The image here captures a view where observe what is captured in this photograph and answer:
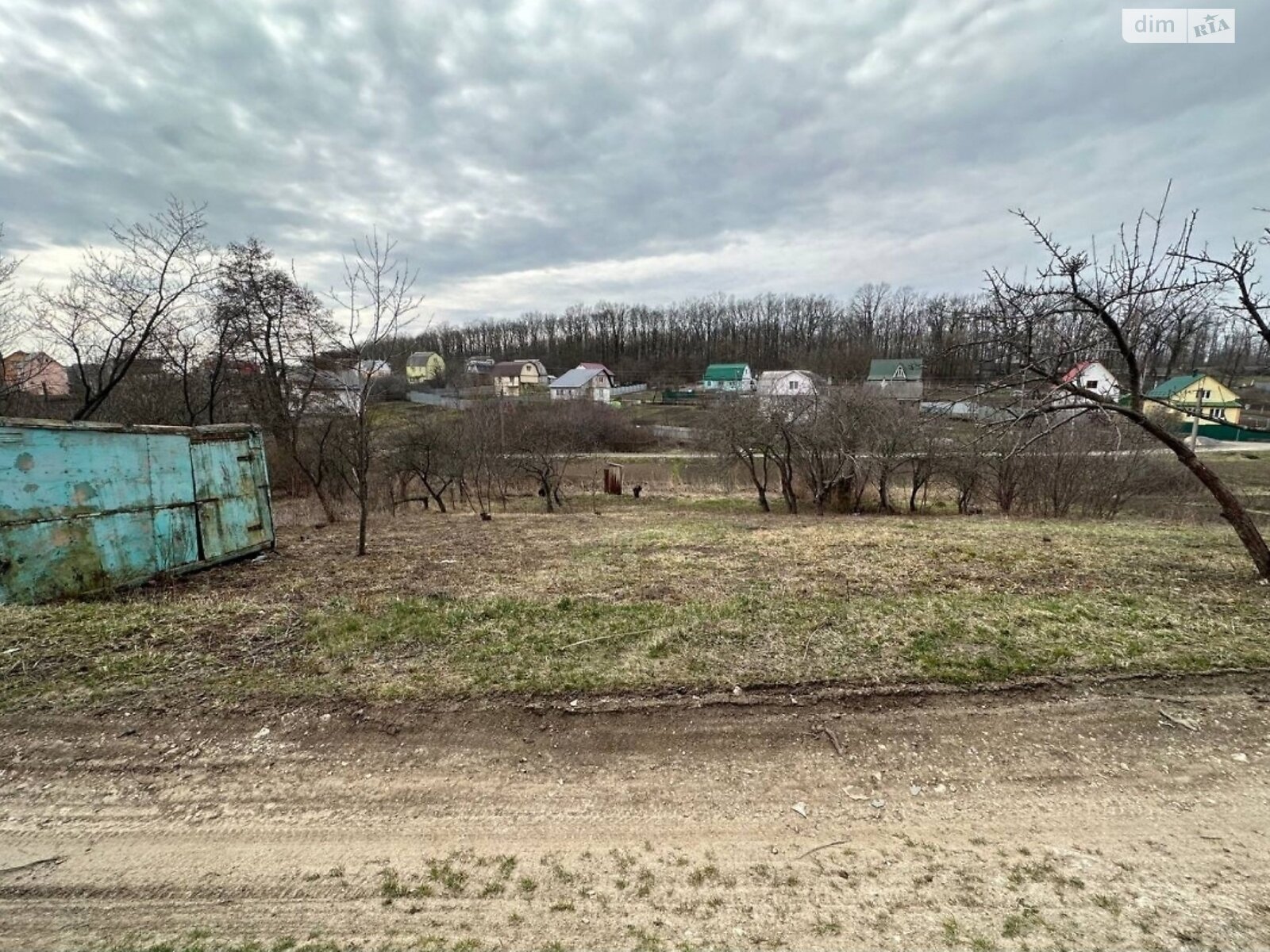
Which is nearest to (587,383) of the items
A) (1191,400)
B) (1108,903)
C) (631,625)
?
(1191,400)

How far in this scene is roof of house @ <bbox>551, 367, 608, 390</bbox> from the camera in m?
67.3

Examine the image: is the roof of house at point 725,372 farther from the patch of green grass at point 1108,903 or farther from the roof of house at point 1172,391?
the patch of green grass at point 1108,903

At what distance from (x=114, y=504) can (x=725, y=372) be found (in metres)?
70.0

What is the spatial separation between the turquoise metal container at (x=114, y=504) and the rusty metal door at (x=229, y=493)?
0.01 m

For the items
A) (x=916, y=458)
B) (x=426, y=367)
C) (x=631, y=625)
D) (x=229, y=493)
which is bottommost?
(x=631, y=625)

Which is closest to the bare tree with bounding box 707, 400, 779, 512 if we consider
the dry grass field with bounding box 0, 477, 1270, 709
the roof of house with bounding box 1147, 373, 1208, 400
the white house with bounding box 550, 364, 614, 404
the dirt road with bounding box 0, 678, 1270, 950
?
the roof of house with bounding box 1147, 373, 1208, 400

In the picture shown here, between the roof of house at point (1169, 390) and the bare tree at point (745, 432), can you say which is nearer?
the roof of house at point (1169, 390)

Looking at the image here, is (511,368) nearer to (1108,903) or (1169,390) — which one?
(1169,390)

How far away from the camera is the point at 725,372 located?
237ft

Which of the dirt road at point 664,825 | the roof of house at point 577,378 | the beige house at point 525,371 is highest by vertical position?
the beige house at point 525,371

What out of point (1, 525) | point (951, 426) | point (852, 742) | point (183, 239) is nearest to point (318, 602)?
point (1, 525)

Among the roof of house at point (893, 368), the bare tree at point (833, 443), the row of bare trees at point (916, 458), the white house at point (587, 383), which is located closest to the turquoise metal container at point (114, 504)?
the row of bare trees at point (916, 458)

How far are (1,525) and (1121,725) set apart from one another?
Answer: 8942 millimetres

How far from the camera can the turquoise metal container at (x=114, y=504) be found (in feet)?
17.0
